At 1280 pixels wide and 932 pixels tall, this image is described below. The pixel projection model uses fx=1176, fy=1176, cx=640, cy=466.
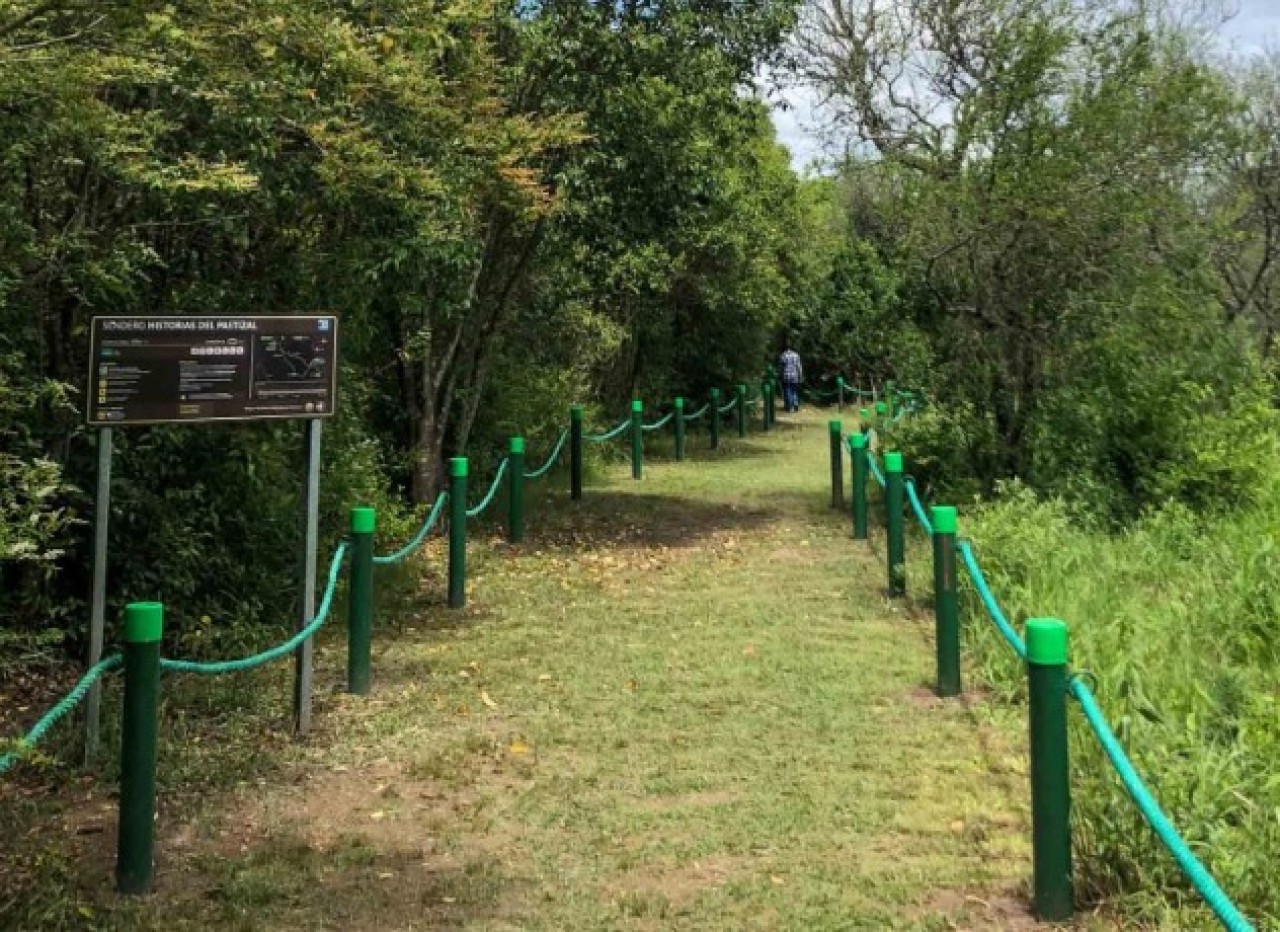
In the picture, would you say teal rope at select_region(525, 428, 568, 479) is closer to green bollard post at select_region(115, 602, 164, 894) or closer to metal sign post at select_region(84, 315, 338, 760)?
metal sign post at select_region(84, 315, 338, 760)

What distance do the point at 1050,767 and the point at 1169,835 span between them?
0.70 meters

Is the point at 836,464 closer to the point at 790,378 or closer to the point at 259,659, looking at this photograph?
the point at 259,659

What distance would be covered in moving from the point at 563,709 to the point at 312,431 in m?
1.84

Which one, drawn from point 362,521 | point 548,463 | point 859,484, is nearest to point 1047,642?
point 362,521

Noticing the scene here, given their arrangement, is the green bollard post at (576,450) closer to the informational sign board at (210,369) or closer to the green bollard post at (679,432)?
the green bollard post at (679,432)

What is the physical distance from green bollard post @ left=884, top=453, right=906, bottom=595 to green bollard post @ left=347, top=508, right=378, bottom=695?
3.73 metres

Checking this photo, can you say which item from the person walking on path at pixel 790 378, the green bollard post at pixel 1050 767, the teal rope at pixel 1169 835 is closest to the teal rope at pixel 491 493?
the green bollard post at pixel 1050 767

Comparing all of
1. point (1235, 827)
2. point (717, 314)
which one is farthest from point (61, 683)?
point (717, 314)

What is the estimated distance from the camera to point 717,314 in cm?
2205

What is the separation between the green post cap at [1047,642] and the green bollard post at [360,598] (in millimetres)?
3537

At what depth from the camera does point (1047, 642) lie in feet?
11.4

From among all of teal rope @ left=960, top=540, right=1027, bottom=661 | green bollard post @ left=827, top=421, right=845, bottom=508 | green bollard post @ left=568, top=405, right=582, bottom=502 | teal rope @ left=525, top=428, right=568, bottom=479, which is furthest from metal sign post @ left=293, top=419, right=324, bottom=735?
green bollard post @ left=827, top=421, right=845, bottom=508

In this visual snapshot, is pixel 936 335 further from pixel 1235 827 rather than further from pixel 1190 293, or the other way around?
pixel 1235 827

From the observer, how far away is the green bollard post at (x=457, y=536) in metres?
8.06
